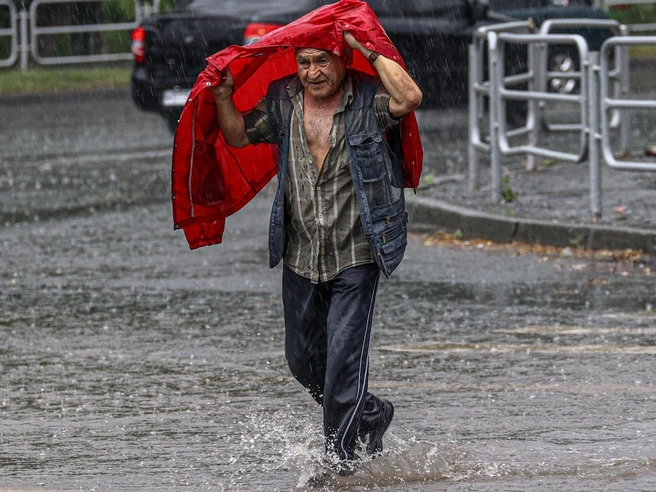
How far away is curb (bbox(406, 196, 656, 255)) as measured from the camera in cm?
1025

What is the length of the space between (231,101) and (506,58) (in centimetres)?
1274

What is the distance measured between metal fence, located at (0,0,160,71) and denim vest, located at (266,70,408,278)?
804 inches

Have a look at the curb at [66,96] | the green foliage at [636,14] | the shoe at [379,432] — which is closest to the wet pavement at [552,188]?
the shoe at [379,432]

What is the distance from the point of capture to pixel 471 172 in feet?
42.0

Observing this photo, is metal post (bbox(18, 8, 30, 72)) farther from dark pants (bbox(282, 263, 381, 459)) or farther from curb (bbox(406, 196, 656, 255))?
dark pants (bbox(282, 263, 381, 459))

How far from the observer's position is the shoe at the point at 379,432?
5573mm

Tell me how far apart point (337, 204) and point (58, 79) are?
64.8 ft

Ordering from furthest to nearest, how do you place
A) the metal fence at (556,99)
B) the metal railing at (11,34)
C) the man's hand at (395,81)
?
the metal railing at (11,34) → the metal fence at (556,99) → the man's hand at (395,81)

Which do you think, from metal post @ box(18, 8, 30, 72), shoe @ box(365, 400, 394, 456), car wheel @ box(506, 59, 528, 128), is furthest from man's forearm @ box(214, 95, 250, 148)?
metal post @ box(18, 8, 30, 72)

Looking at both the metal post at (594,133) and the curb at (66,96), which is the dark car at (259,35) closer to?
the curb at (66,96)

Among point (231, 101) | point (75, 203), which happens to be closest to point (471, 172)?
point (75, 203)

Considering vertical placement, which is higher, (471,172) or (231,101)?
(231,101)

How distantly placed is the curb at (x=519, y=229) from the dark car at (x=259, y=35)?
191 inches

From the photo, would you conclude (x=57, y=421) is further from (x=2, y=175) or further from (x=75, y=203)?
(x=2, y=175)
